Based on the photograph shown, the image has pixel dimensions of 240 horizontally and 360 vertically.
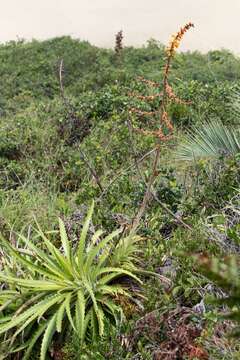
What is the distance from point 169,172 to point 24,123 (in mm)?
5002

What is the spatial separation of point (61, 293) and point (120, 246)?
588 millimetres

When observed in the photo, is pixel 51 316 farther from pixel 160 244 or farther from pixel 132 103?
pixel 132 103

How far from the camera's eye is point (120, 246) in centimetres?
480

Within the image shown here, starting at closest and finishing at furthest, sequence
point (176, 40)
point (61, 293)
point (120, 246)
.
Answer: point (176, 40) < point (61, 293) < point (120, 246)

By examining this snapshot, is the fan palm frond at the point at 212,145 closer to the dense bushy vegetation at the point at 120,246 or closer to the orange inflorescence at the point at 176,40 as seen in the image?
the dense bushy vegetation at the point at 120,246

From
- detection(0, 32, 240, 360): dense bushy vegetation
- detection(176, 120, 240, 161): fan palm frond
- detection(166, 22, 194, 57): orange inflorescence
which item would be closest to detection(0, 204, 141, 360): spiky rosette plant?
detection(0, 32, 240, 360): dense bushy vegetation

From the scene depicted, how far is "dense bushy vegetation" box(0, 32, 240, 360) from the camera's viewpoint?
382cm

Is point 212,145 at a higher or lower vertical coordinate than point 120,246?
higher

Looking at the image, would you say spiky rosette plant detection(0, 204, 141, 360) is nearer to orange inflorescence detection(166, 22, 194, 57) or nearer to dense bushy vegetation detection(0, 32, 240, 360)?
dense bushy vegetation detection(0, 32, 240, 360)

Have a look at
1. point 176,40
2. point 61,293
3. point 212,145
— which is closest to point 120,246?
point 61,293

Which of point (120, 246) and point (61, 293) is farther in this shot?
point (120, 246)

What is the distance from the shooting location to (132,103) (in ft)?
37.5

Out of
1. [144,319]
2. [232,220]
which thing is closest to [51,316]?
[144,319]

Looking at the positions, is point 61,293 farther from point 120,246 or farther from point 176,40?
point 176,40
